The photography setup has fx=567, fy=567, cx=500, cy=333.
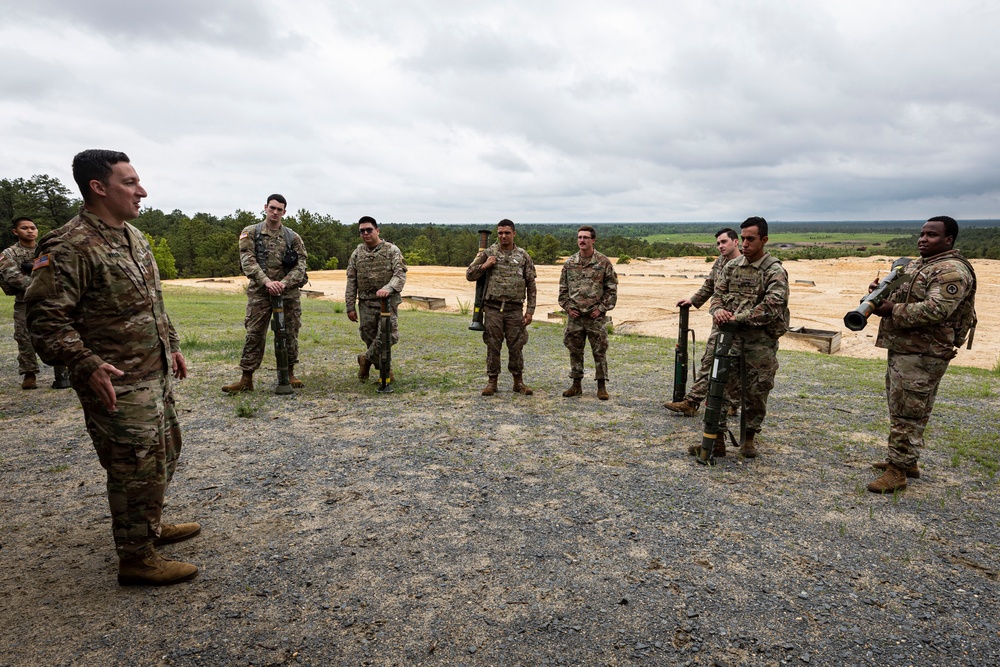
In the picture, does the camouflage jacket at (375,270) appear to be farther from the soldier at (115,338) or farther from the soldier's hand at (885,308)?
the soldier's hand at (885,308)

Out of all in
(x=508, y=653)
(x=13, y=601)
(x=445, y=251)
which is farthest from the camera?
(x=445, y=251)

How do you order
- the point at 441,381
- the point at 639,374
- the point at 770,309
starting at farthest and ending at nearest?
the point at 639,374 → the point at 441,381 → the point at 770,309

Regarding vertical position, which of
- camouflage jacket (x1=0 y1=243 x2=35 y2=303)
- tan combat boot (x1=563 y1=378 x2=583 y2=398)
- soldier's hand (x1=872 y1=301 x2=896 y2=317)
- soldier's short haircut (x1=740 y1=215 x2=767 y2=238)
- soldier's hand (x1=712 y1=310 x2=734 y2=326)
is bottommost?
tan combat boot (x1=563 y1=378 x2=583 y2=398)

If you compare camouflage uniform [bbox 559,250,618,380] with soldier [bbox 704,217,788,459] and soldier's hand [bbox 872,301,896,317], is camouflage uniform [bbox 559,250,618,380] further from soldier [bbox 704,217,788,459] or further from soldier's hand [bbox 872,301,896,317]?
soldier's hand [bbox 872,301,896,317]

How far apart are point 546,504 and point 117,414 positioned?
2.80 m

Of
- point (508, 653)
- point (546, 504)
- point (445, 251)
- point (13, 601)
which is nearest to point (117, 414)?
point (13, 601)

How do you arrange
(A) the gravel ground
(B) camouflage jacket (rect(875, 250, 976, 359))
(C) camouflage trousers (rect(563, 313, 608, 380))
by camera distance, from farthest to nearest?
(C) camouflage trousers (rect(563, 313, 608, 380)), (B) camouflage jacket (rect(875, 250, 976, 359)), (A) the gravel ground

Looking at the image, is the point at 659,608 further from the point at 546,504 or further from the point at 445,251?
the point at 445,251

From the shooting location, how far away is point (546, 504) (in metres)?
4.23

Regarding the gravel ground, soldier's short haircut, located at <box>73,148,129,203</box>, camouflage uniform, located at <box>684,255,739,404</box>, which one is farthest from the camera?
camouflage uniform, located at <box>684,255,739,404</box>

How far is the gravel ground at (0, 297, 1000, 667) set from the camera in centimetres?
273

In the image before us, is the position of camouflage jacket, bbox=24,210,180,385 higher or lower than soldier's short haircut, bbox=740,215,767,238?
lower

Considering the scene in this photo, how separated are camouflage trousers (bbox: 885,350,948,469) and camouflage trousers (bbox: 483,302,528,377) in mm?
4037

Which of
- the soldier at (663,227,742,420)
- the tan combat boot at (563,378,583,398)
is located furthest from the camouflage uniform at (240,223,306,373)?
the soldier at (663,227,742,420)
